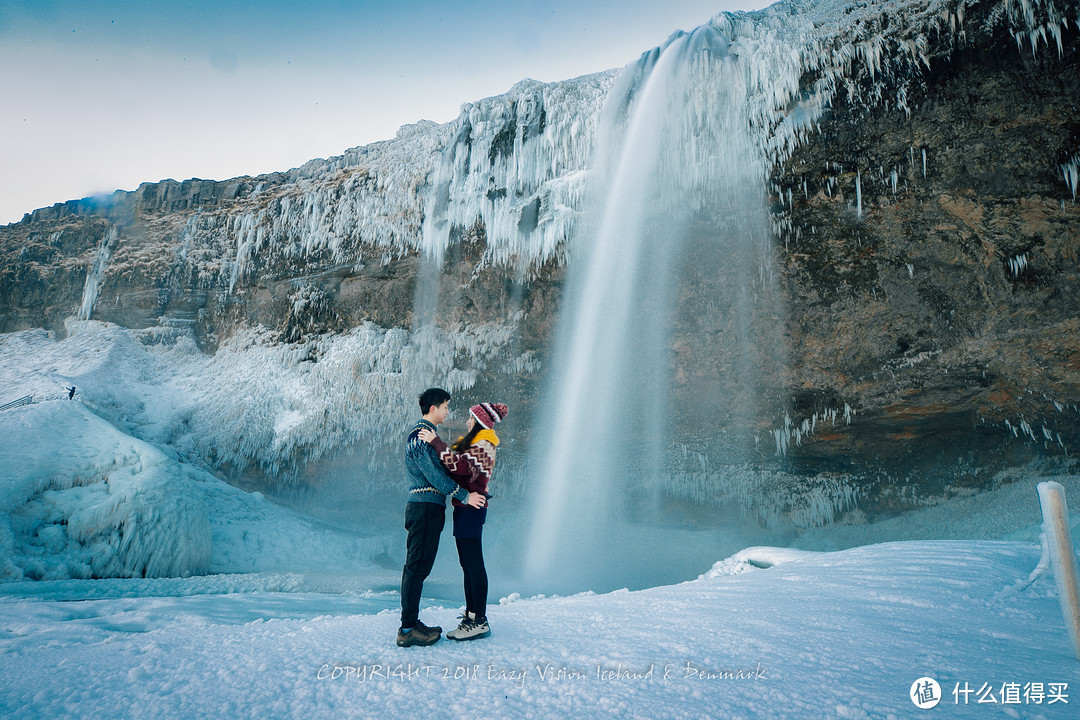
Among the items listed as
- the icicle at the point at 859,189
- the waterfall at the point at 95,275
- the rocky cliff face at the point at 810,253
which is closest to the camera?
the rocky cliff face at the point at 810,253

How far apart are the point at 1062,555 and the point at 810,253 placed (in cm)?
967

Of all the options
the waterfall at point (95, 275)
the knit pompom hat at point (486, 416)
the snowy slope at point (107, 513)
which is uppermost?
the waterfall at point (95, 275)

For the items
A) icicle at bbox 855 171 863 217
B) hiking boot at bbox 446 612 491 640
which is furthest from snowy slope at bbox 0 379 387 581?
icicle at bbox 855 171 863 217

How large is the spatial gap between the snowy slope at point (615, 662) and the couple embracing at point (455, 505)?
0.61ft

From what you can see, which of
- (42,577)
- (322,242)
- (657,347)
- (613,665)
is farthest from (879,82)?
(42,577)

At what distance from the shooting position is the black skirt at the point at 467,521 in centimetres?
258

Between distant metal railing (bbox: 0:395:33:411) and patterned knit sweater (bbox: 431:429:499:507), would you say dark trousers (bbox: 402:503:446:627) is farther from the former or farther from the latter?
distant metal railing (bbox: 0:395:33:411)

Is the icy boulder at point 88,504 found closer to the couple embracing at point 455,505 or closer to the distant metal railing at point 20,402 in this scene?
the distant metal railing at point 20,402

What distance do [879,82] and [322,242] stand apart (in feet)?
43.3

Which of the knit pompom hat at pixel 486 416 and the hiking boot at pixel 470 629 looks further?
the knit pompom hat at pixel 486 416

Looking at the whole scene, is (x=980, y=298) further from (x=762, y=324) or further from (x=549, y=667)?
(x=549, y=667)

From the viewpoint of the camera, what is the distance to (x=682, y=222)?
10.8 m

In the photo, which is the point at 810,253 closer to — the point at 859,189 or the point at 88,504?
the point at 859,189

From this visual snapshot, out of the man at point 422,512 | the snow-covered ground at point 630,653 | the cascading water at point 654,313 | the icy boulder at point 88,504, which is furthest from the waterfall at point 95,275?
the man at point 422,512
